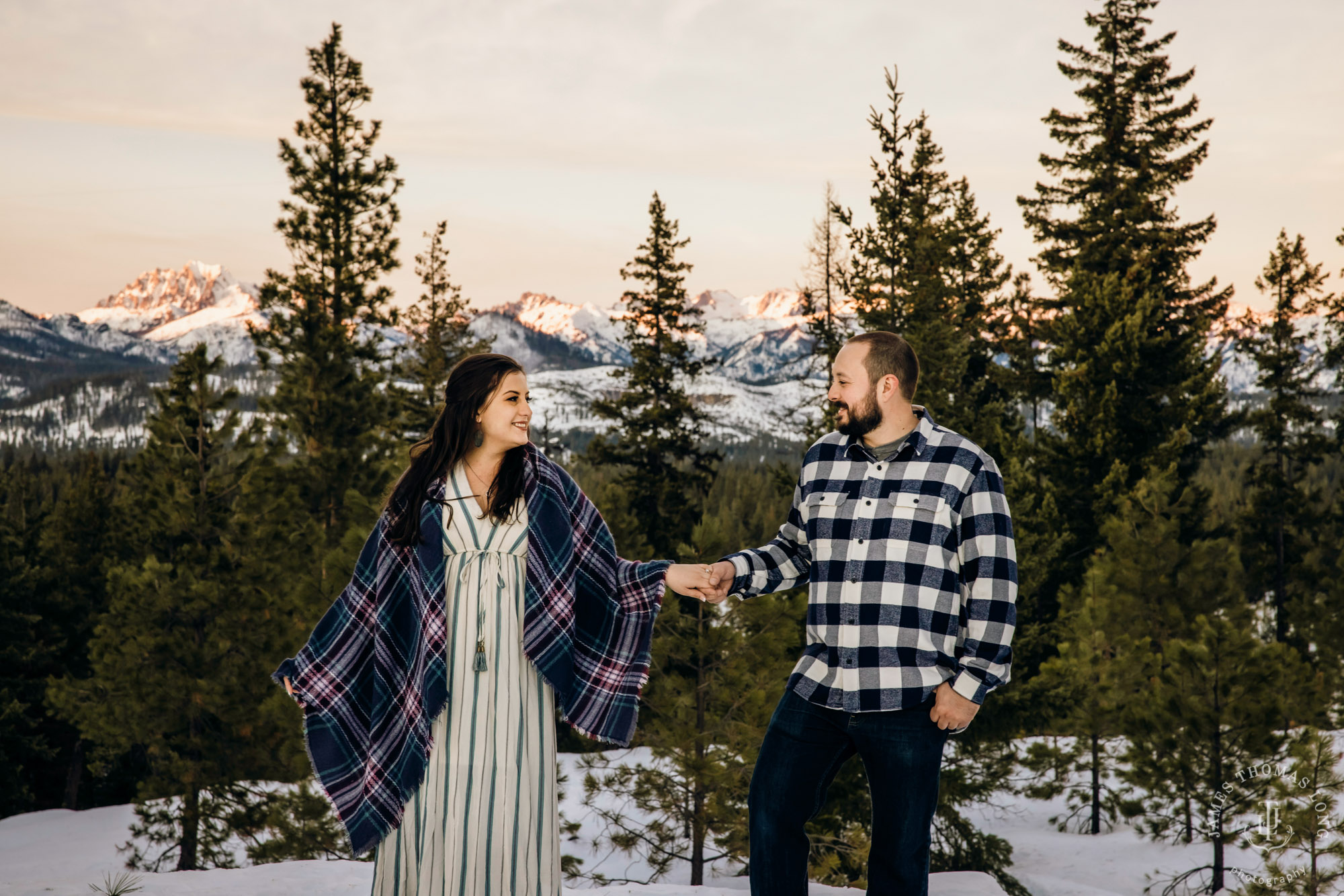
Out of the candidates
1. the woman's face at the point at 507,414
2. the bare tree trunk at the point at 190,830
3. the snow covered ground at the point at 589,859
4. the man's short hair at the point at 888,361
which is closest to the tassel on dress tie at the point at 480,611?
the woman's face at the point at 507,414

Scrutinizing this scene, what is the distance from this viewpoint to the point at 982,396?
24578 mm

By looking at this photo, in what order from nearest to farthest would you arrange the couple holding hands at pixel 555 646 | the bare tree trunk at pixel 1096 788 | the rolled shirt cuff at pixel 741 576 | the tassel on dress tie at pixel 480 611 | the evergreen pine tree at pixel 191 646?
the couple holding hands at pixel 555 646 → the tassel on dress tie at pixel 480 611 → the rolled shirt cuff at pixel 741 576 → the evergreen pine tree at pixel 191 646 → the bare tree trunk at pixel 1096 788

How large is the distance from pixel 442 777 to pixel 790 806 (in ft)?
4.15

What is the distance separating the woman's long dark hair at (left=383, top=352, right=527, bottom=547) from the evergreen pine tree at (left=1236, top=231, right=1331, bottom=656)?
93.2 feet

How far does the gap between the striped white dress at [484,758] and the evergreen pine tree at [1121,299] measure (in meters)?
20.7

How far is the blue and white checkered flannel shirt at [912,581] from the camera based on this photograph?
3.27 meters

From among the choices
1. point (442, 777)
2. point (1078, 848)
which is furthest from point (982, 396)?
point (442, 777)

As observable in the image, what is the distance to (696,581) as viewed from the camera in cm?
379

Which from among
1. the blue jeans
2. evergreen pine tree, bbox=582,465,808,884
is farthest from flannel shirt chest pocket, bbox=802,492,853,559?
evergreen pine tree, bbox=582,465,808,884

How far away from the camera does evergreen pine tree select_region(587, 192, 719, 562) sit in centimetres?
2542

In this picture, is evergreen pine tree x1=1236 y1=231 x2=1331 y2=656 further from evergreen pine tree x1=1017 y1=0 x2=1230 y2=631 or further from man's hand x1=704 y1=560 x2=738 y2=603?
man's hand x1=704 y1=560 x2=738 y2=603

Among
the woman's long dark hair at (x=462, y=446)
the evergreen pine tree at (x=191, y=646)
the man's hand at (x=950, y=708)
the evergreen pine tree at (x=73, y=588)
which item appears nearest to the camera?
the man's hand at (x=950, y=708)

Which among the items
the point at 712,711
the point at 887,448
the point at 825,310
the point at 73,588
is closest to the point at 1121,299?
the point at 825,310

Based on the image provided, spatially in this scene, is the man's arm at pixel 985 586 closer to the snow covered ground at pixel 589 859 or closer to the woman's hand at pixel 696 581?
the woman's hand at pixel 696 581
